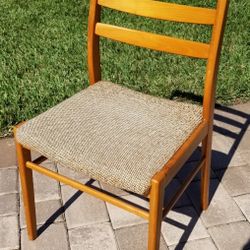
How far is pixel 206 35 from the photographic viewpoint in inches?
150

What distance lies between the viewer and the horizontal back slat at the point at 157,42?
66.1 inches

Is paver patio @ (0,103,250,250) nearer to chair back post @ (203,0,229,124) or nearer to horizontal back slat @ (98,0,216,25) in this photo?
chair back post @ (203,0,229,124)

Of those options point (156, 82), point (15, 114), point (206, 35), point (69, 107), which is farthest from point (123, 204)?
point (206, 35)

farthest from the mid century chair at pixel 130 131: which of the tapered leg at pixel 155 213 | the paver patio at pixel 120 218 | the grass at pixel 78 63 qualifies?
the grass at pixel 78 63

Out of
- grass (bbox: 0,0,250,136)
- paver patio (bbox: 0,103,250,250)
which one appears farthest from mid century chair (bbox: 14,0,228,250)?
grass (bbox: 0,0,250,136)

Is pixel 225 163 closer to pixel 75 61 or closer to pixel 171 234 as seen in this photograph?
pixel 171 234

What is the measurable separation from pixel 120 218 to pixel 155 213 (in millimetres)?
641

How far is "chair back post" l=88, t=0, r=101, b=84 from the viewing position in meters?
1.87

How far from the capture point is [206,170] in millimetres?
1932

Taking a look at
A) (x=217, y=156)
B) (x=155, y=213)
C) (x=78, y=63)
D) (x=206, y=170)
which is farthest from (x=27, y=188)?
(x=78, y=63)

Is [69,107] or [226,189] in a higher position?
[69,107]

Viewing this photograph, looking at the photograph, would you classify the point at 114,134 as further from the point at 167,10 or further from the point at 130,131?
the point at 167,10

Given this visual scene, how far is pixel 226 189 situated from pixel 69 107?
96cm

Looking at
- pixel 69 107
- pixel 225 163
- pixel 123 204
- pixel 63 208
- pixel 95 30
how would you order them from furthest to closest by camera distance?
pixel 225 163 < pixel 63 208 < pixel 95 30 < pixel 69 107 < pixel 123 204
